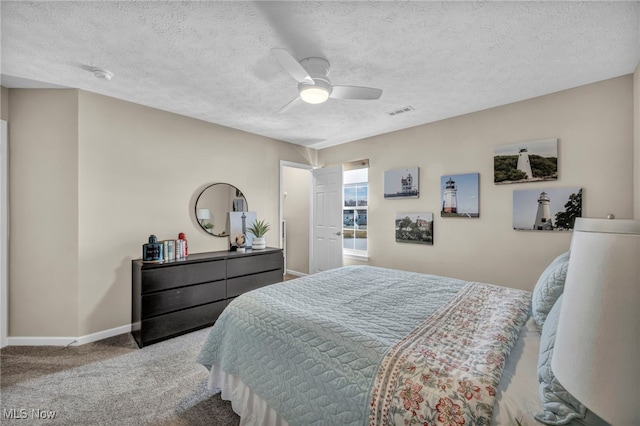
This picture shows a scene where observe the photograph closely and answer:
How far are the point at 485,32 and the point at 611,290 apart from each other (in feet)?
6.72

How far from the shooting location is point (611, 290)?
20.9 inches

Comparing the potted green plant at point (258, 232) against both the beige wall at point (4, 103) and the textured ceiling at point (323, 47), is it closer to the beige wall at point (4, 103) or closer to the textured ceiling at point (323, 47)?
the textured ceiling at point (323, 47)

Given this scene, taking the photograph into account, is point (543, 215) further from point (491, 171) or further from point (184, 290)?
point (184, 290)

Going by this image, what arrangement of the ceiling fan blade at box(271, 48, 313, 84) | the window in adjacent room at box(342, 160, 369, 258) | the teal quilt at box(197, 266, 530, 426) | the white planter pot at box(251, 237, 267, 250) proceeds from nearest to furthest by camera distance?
1. the teal quilt at box(197, 266, 530, 426)
2. the ceiling fan blade at box(271, 48, 313, 84)
3. the white planter pot at box(251, 237, 267, 250)
4. the window in adjacent room at box(342, 160, 369, 258)

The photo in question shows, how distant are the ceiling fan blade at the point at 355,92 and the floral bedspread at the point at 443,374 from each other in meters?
1.72

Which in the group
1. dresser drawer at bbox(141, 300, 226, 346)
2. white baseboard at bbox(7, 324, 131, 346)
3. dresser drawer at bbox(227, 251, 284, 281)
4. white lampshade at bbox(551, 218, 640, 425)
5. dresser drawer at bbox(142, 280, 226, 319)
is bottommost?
white baseboard at bbox(7, 324, 131, 346)

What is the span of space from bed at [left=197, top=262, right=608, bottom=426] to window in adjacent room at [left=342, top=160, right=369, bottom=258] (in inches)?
98.2

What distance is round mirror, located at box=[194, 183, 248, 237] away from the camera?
3727 millimetres

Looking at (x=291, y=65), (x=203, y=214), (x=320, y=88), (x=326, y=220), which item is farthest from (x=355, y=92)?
(x=326, y=220)

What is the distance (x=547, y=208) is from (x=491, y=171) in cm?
68

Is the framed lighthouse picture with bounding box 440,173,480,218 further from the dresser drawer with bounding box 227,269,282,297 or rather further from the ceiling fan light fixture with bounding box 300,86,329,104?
the dresser drawer with bounding box 227,269,282,297

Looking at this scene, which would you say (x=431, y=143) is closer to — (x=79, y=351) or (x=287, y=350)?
(x=287, y=350)

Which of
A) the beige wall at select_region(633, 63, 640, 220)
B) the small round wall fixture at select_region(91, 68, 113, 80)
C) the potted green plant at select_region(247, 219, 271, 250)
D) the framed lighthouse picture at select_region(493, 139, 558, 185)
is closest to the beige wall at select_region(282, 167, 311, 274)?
the potted green plant at select_region(247, 219, 271, 250)

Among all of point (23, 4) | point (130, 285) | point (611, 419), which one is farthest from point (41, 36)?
point (611, 419)
